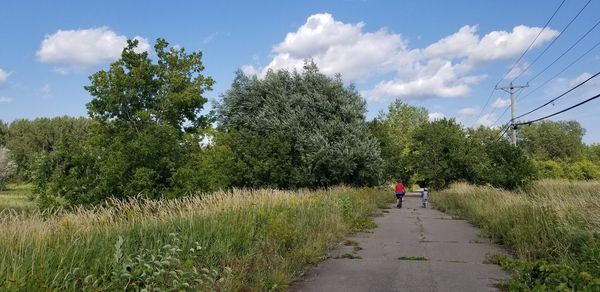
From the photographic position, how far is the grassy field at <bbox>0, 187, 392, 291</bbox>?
4535mm

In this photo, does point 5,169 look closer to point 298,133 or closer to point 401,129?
point 298,133

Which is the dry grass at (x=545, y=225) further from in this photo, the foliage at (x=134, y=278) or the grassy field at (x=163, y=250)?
the foliage at (x=134, y=278)

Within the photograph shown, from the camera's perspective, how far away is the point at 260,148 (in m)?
26.1

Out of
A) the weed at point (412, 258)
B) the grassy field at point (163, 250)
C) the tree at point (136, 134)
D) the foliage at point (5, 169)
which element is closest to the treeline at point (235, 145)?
the tree at point (136, 134)

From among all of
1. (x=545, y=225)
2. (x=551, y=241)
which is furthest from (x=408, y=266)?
(x=545, y=225)

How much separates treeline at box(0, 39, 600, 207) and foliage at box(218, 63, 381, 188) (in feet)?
0.22

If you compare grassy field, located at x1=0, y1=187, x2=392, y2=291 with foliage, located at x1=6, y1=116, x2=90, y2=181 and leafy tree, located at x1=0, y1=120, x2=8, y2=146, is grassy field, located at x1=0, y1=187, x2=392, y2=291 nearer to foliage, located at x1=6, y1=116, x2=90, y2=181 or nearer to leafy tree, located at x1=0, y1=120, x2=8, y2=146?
foliage, located at x1=6, y1=116, x2=90, y2=181

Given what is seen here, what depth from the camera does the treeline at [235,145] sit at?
17.5 meters

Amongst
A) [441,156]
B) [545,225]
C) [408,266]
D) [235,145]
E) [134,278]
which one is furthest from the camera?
[441,156]

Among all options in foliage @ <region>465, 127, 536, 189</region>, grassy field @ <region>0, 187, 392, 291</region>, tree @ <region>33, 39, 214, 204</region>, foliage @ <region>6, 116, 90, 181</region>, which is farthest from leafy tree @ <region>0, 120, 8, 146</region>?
grassy field @ <region>0, 187, 392, 291</region>

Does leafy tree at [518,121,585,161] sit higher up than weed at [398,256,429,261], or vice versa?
leafy tree at [518,121,585,161]

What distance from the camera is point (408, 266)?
29.1ft

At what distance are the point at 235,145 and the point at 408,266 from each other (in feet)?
63.3

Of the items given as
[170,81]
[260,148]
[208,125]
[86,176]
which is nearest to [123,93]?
[170,81]
